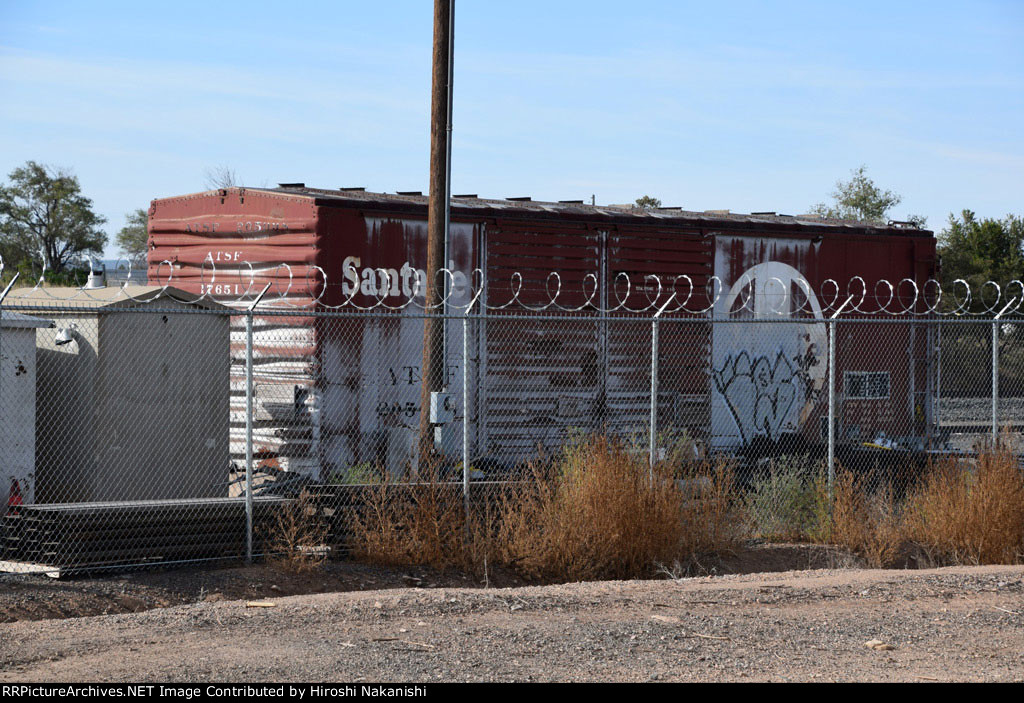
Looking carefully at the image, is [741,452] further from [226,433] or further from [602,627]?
[602,627]

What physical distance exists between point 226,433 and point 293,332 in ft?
7.31

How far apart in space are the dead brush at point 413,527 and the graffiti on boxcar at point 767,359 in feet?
21.5

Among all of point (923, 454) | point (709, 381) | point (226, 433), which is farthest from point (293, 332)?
point (923, 454)

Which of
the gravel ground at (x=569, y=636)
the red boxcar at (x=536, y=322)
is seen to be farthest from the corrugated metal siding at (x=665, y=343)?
the gravel ground at (x=569, y=636)

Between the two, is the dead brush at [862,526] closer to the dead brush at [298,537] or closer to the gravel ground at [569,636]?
the gravel ground at [569,636]

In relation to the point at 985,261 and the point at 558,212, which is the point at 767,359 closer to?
the point at 558,212

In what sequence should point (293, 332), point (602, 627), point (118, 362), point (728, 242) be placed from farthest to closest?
1. point (728, 242)
2. point (293, 332)
3. point (118, 362)
4. point (602, 627)

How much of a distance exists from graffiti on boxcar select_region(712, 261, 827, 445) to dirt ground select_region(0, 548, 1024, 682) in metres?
6.41

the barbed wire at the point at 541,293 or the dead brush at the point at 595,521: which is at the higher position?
the barbed wire at the point at 541,293

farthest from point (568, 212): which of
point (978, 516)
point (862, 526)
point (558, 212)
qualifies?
point (978, 516)

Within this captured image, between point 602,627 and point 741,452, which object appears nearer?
point 602,627

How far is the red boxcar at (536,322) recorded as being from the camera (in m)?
13.1

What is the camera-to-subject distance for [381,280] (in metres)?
13.4

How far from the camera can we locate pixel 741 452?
15383mm
